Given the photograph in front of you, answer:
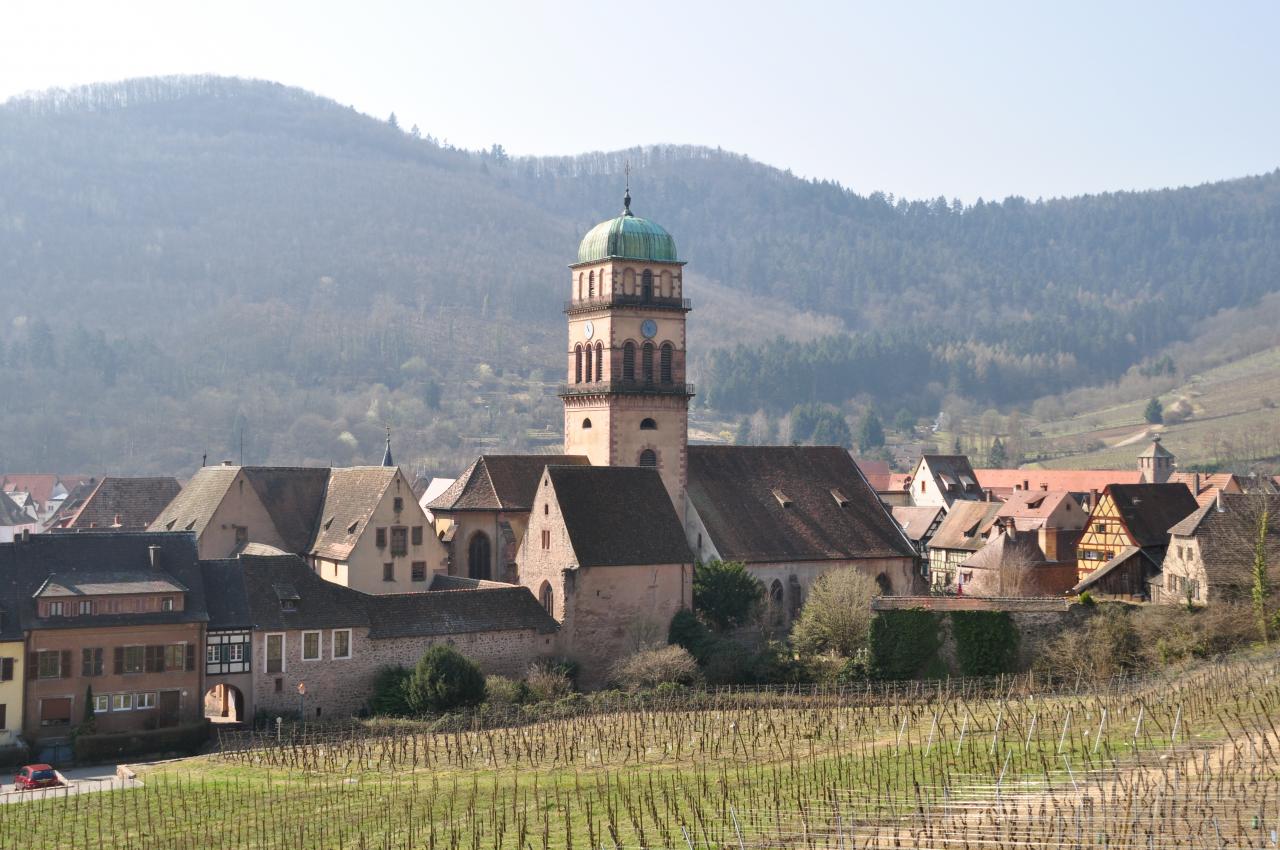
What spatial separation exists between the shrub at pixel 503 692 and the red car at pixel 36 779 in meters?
14.7

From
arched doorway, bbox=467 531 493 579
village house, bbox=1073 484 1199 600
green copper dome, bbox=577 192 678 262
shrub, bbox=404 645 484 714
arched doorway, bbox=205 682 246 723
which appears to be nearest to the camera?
shrub, bbox=404 645 484 714

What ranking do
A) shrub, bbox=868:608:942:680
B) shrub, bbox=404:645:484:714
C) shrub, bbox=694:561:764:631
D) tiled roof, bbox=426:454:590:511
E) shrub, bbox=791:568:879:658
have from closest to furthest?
shrub, bbox=404:645:484:714
shrub, bbox=868:608:942:680
shrub, bbox=791:568:879:658
shrub, bbox=694:561:764:631
tiled roof, bbox=426:454:590:511

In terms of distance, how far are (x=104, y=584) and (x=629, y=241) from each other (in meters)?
29.8

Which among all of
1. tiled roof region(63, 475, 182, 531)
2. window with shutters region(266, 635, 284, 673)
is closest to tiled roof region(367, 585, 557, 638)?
window with shutters region(266, 635, 284, 673)

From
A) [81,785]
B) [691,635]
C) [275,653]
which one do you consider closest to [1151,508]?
[691,635]

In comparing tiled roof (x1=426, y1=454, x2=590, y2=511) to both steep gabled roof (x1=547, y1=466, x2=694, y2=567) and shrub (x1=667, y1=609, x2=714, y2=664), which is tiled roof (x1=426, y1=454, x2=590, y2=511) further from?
shrub (x1=667, y1=609, x2=714, y2=664)

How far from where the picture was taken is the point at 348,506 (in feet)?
220

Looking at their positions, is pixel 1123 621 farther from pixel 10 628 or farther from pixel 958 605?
pixel 10 628

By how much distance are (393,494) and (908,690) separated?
23.3 m

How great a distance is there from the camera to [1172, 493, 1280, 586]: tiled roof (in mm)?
58781

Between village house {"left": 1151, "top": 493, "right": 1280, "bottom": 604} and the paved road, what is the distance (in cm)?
3847

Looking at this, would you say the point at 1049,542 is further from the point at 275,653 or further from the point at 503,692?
the point at 275,653

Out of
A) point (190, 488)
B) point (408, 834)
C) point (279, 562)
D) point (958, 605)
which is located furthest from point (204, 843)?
point (190, 488)

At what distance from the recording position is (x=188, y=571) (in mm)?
54594
